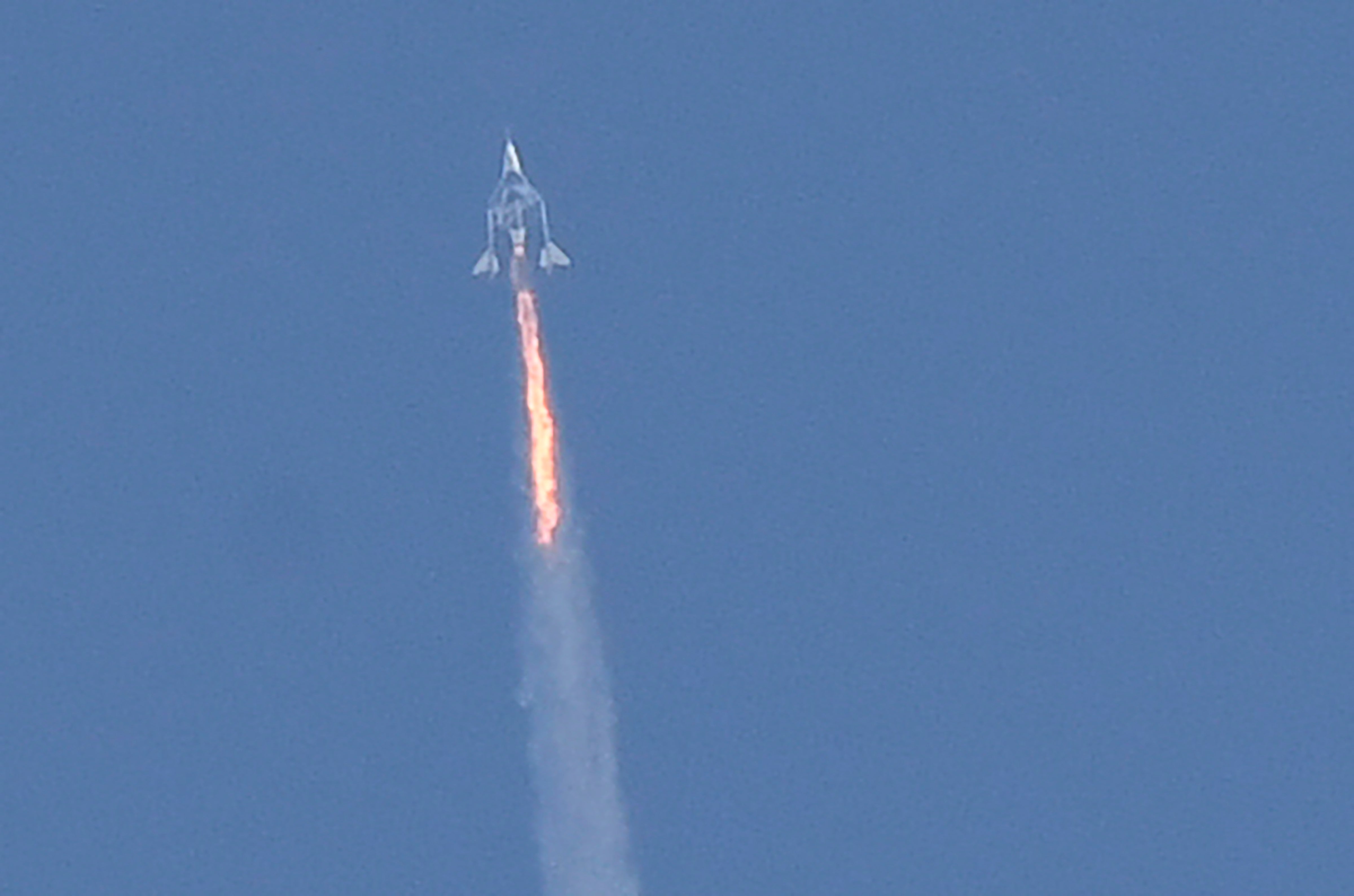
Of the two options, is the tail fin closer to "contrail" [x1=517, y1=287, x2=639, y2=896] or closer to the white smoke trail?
"contrail" [x1=517, y1=287, x2=639, y2=896]

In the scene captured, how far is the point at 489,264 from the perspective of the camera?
570 ft

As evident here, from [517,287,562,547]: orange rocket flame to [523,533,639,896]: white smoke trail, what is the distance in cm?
362

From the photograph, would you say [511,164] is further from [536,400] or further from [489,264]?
[536,400]

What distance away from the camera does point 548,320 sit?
188250mm

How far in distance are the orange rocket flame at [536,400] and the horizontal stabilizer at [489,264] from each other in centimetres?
651

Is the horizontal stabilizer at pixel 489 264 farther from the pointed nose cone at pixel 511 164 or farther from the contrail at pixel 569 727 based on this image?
the contrail at pixel 569 727

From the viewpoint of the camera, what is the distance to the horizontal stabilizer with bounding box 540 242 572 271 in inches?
6880

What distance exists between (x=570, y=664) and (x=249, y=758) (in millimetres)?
17438

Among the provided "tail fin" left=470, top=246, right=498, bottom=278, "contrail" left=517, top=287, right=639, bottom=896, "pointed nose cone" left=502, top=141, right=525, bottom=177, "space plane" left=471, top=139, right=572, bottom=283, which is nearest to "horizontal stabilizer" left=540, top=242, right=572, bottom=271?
"space plane" left=471, top=139, right=572, bottom=283

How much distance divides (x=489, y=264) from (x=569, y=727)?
14.9 meters

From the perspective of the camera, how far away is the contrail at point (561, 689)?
175000 mm

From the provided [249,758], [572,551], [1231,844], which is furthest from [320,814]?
[1231,844]

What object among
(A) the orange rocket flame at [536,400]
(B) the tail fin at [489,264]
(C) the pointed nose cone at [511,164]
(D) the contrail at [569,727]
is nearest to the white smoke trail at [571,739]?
(D) the contrail at [569,727]

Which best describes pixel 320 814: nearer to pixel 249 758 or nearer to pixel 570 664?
pixel 249 758
